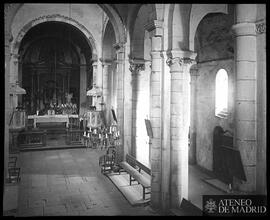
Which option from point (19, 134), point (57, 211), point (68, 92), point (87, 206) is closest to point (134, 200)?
point (87, 206)

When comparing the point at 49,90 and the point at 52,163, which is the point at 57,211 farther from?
the point at 49,90

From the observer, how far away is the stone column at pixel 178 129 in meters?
8.75

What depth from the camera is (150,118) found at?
41.2ft

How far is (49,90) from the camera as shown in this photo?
27109 millimetres

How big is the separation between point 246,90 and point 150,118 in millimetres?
6979

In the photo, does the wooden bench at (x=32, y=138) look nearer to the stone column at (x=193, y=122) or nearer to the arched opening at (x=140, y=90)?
the arched opening at (x=140, y=90)

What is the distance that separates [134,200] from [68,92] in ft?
62.4

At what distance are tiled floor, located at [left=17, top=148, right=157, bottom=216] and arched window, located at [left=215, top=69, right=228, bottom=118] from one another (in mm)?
6320

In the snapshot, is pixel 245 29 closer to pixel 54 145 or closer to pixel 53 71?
pixel 54 145

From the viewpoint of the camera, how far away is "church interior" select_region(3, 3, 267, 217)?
5879 mm

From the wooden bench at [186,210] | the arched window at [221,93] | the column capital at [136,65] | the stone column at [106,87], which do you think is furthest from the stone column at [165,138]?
the stone column at [106,87]

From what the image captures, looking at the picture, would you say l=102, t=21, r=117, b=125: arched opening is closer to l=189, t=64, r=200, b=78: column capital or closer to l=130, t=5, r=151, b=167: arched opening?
l=130, t=5, r=151, b=167: arched opening

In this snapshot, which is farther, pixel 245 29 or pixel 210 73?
pixel 210 73

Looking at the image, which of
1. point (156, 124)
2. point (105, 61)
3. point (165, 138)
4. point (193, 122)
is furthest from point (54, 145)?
point (165, 138)
